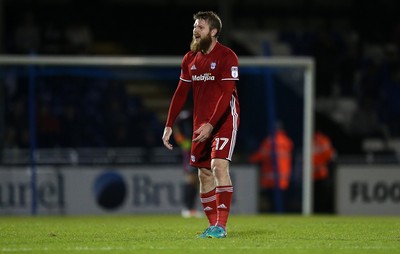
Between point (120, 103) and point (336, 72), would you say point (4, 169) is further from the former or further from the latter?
point (336, 72)

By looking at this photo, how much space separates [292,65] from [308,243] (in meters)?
8.96

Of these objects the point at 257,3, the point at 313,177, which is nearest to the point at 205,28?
the point at 313,177

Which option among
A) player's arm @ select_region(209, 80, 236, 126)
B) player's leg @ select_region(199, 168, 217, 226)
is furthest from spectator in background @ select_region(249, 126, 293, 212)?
player's arm @ select_region(209, 80, 236, 126)

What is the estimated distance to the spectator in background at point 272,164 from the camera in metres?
17.7

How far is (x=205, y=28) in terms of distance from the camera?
9273 millimetres

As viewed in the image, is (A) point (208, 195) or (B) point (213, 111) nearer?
(B) point (213, 111)

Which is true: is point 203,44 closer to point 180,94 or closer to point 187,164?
point 180,94

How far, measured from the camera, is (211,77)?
930cm

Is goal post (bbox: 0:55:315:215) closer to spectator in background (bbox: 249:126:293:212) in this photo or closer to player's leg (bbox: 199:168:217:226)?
spectator in background (bbox: 249:126:293:212)

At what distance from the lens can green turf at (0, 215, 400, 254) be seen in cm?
813

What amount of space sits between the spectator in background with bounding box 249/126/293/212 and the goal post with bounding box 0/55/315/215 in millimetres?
407

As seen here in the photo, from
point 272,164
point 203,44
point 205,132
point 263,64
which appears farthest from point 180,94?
point 272,164

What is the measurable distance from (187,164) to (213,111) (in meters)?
6.95

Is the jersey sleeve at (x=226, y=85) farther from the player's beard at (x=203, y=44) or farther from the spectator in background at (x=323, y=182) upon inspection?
the spectator in background at (x=323, y=182)
